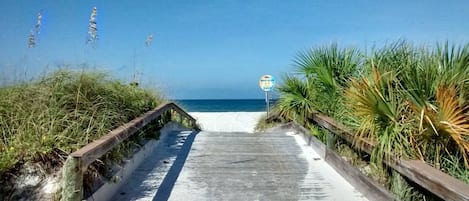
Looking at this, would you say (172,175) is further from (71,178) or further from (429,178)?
(429,178)

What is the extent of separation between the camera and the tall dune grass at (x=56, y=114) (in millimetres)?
3506

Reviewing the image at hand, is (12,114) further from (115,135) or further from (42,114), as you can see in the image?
(115,135)

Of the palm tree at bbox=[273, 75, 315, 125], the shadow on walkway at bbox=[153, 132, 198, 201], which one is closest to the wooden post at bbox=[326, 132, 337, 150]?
the palm tree at bbox=[273, 75, 315, 125]

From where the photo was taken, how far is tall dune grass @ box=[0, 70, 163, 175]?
11.5 feet

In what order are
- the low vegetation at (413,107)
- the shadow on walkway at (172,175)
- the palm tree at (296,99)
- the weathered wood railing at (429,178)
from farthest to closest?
the palm tree at (296,99)
the shadow on walkway at (172,175)
the low vegetation at (413,107)
the weathered wood railing at (429,178)

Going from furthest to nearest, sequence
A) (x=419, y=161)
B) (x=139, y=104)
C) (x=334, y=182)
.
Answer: (x=139, y=104)
(x=334, y=182)
(x=419, y=161)

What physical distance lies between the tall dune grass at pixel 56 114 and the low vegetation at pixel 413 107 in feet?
8.50

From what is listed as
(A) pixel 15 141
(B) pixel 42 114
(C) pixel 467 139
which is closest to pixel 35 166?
(A) pixel 15 141

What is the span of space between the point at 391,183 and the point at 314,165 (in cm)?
155

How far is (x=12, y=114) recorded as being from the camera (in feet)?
12.6

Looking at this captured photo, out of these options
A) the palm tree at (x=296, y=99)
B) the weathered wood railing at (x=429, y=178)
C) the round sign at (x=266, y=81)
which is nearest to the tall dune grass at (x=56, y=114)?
the weathered wood railing at (x=429, y=178)

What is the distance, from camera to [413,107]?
3.47 metres

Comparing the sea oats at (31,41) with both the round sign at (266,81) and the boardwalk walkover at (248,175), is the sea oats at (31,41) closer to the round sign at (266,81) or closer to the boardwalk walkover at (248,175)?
the boardwalk walkover at (248,175)

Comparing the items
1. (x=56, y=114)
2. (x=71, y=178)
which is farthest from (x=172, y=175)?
(x=71, y=178)
